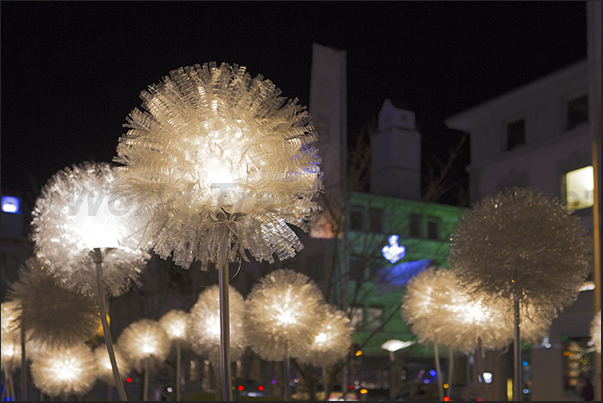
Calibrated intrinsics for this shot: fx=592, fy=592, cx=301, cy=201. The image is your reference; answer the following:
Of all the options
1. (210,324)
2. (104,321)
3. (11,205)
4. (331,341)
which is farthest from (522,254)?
(11,205)

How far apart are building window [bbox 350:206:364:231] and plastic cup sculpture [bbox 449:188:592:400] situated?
672cm

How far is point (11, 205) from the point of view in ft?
46.5

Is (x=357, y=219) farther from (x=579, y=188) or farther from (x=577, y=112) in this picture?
(x=577, y=112)

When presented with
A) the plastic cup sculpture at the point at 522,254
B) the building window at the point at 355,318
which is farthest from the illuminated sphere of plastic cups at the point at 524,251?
the building window at the point at 355,318

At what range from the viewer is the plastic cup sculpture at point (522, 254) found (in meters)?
3.32

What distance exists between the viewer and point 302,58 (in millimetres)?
9117

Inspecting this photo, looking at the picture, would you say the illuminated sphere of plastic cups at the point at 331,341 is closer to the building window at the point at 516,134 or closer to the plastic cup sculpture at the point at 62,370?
the plastic cup sculpture at the point at 62,370

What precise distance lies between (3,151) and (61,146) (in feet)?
4.89

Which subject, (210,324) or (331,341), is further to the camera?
(210,324)

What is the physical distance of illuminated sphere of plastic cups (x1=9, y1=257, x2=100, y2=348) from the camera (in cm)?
430

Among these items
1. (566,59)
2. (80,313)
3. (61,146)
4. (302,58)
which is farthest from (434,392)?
(80,313)

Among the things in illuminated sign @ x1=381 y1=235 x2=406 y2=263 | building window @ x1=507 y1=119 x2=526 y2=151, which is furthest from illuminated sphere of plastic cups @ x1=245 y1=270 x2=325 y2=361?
building window @ x1=507 y1=119 x2=526 y2=151

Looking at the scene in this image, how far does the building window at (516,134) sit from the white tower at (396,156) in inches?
103

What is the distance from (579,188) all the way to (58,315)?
44.6ft
